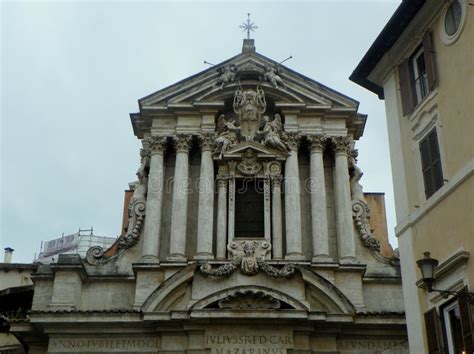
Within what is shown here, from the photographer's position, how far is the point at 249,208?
20.4m

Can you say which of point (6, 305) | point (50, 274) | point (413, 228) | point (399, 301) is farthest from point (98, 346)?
point (413, 228)

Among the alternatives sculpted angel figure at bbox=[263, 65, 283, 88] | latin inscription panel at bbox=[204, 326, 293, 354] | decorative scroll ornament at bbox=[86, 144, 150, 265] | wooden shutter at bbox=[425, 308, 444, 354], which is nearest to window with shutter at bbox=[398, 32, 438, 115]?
wooden shutter at bbox=[425, 308, 444, 354]

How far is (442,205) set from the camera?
12109 mm

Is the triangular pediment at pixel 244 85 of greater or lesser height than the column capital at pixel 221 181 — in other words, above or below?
above

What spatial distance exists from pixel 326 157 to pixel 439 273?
9977mm

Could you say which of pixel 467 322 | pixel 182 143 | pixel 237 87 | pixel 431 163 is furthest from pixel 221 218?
pixel 467 322

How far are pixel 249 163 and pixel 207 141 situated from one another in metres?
1.36

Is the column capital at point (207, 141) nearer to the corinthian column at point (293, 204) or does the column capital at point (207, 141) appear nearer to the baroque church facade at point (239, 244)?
the baroque church facade at point (239, 244)

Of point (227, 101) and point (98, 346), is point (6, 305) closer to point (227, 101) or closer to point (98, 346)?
point (98, 346)

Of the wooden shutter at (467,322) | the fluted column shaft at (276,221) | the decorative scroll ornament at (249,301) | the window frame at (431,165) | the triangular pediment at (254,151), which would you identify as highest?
the triangular pediment at (254,151)

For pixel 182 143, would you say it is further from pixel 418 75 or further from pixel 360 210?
pixel 418 75

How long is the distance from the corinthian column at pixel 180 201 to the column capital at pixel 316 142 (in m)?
3.48

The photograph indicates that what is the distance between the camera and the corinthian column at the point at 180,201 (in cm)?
1936

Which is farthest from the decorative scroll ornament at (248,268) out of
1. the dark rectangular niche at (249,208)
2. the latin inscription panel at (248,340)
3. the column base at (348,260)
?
the column base at (348,260)
